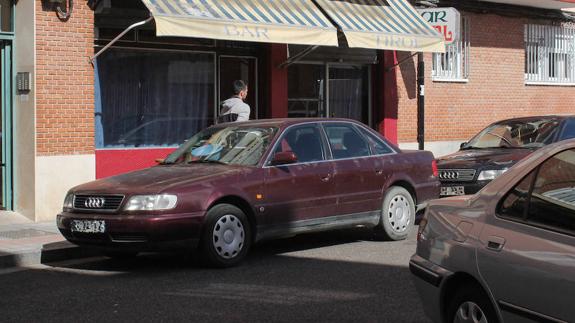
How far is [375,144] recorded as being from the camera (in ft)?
31.6

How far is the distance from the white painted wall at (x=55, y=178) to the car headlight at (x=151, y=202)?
436cm

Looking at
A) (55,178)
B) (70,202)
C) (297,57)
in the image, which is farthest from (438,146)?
(70,202)

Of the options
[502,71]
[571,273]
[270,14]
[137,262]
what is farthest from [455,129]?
[571,273]

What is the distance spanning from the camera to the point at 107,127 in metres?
13.0

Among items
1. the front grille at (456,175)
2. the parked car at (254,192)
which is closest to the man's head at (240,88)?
the parked car at (254,192)

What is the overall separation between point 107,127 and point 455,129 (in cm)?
874

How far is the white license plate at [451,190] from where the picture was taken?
11.0 meters

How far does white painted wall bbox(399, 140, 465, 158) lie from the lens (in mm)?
17422

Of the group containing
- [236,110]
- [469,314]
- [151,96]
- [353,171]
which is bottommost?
[469,314]

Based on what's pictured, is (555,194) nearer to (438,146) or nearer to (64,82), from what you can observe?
(64,82)

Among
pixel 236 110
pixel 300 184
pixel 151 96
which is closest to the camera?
pixel 300 184

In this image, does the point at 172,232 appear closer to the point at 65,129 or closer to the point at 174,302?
the point at 174,302

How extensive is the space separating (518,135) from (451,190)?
174cm

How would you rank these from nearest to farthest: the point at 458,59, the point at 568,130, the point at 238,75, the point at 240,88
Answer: the point at 568,130 < the point at 240,88 < the point at 238,75 < the point at 458,59
